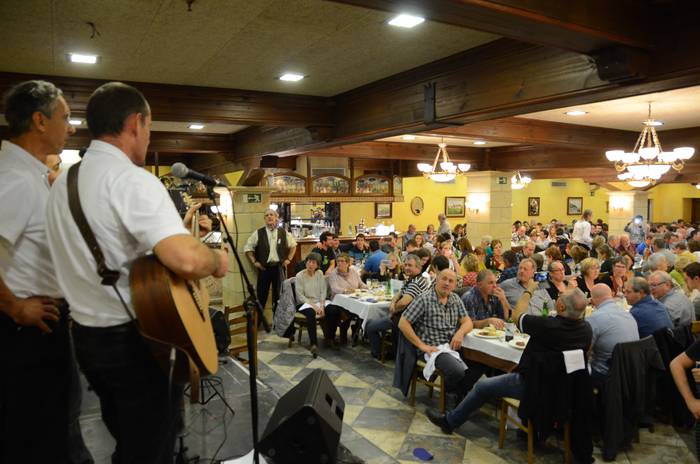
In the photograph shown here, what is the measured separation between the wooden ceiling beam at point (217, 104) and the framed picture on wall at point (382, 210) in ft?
33.5

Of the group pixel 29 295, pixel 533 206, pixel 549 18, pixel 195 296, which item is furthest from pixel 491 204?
pixel 533 206

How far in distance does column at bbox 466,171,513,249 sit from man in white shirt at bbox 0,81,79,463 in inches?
383

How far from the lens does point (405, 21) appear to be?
2902 millimetres

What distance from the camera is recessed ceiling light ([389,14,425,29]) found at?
2.85 meters

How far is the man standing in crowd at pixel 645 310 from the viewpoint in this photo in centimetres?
404

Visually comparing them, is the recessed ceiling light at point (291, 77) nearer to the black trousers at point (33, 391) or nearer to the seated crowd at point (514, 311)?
the seated crowd at point (514, 311)

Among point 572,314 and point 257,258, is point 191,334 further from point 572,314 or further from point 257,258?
point 257,258

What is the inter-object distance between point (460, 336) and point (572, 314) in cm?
110

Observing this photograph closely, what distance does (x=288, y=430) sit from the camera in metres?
2.29

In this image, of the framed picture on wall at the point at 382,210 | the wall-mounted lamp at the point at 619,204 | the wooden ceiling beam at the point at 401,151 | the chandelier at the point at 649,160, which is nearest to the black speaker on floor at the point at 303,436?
the chandelier at the point at 649,160

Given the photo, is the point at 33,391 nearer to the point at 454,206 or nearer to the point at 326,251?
the point at 326,251

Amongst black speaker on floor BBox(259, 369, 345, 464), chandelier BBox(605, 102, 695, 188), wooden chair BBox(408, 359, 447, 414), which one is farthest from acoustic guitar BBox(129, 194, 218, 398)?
chandelier BBox(605, 102, 695, 188)

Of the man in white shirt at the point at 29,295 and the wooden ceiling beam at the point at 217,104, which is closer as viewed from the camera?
the man in white shirt at the point at 29,295

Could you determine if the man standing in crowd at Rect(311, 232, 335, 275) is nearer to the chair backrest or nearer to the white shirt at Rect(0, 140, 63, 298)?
the chair backrest
